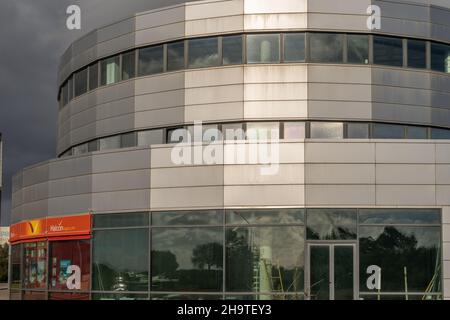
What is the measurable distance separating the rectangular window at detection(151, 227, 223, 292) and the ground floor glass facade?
0.04 meters

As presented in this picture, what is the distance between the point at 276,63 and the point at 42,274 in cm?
1309

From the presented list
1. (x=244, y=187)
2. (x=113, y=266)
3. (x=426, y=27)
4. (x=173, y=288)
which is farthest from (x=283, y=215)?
(x=426, y=27)

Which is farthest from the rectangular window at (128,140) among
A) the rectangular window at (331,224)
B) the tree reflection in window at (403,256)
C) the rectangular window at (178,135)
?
the tree reflection in window at (403,256)

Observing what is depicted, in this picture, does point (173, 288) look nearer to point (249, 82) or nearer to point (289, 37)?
point (249, 82)

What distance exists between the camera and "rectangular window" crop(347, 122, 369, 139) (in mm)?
27530

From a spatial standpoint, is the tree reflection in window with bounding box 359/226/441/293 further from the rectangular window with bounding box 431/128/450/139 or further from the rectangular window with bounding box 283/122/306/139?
the rectangular window with bounding box 431/128/450/139

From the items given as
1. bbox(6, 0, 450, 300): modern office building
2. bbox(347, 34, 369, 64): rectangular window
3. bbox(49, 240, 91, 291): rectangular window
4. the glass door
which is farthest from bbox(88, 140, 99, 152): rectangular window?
bbox(347, 34, 369, 64): rectangular window

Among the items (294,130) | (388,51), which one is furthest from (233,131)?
(388,51)

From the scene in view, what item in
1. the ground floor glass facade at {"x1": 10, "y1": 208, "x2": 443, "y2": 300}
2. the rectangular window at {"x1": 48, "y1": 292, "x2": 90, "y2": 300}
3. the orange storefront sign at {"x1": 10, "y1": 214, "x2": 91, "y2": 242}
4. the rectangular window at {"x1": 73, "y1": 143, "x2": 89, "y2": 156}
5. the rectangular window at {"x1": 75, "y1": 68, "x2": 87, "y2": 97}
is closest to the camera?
the ground floor glass facade at {"x1": 10, "y1": 208, "x2": 443, "y2": 300}

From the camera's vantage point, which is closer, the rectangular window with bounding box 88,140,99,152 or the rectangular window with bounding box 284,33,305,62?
the rectangular window with bounding box 284,33,305,62

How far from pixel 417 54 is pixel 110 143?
1279 centimetres

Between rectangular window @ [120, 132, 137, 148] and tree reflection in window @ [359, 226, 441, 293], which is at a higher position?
rectangular window @ [120, 132, 137, 148]

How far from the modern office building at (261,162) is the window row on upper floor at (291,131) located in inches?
2.3

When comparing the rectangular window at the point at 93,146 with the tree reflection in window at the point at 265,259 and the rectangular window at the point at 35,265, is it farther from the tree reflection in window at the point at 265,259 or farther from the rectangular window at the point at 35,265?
the tree reflection in window at the point at 265,259
